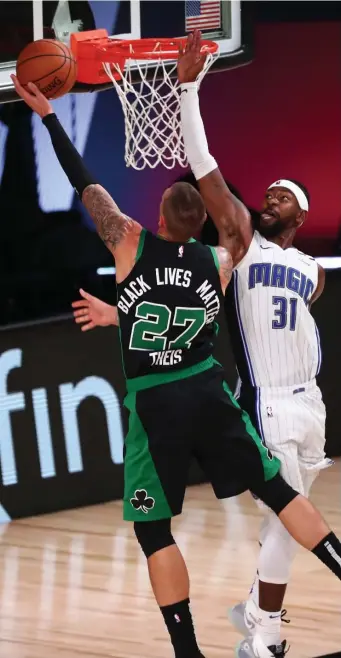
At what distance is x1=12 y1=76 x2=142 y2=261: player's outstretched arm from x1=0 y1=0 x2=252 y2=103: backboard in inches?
81.8

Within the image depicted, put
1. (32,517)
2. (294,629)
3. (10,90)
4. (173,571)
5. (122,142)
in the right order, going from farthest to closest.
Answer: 1. (122,142)
2. (32,517)
3. (10,90)
4. (294,629)
5. (173,571)

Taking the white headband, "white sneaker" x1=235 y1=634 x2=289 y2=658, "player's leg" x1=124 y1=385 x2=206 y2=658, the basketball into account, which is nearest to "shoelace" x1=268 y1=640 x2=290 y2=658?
"white sneaker" x1=235 y1=634 x2=289 y2=658

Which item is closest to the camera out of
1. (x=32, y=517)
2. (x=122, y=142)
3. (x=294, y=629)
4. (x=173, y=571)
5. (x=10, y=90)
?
(x=173, y=571)

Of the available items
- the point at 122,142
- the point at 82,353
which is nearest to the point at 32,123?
the point at 122,142

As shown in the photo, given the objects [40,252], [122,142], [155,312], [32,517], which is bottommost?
[32,517]

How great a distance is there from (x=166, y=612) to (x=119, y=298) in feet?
3.97

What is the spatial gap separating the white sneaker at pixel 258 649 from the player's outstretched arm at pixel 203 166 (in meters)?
1.57

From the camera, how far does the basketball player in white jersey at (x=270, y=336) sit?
16.4 feet

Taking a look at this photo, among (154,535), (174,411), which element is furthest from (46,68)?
(154,535)

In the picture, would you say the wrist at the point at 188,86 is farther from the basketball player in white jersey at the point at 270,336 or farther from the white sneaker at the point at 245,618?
the white sneaker at the point at 245,618

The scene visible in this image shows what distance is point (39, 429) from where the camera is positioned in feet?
25.6

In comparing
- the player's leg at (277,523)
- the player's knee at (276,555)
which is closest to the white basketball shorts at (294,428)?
the player's leg at (277,523)

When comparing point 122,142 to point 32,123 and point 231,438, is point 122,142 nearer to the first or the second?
point 32,123

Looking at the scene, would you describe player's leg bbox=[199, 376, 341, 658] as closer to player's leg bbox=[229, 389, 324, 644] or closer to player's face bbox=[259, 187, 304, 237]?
player's leg bbox=[229, 389, 324, 644]
